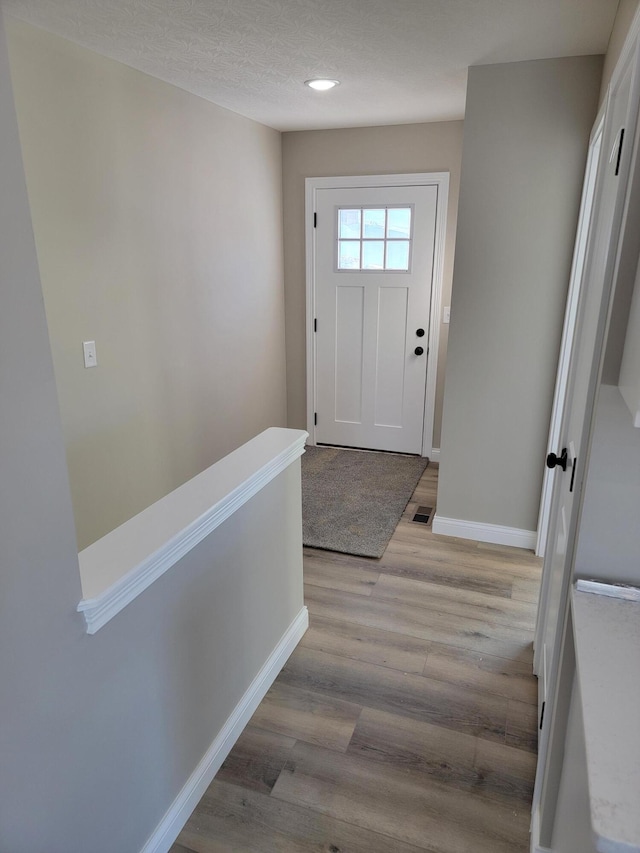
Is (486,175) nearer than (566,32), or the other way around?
(566,32)

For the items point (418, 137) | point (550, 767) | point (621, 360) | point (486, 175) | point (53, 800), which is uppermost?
point (418, 137)

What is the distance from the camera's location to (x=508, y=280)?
276cm

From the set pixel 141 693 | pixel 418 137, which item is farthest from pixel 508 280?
pixel 141 693

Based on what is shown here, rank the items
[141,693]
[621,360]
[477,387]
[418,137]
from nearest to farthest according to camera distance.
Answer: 1. [621,360]
2. [141,693]
3. [477,387]
4. [418,137]

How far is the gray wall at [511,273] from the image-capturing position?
8.36 feet

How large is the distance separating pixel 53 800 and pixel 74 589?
419mm

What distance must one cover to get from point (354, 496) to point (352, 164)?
2.36 m

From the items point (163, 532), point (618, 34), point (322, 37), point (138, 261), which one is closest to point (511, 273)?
point (618, 34)

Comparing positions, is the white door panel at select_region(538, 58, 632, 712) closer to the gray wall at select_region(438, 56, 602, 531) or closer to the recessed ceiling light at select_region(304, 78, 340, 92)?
the gray wall at select_region(438, 56, 602, 531)

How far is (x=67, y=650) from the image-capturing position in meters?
1.11

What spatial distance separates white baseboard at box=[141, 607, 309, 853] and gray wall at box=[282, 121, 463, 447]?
2492 millimetres

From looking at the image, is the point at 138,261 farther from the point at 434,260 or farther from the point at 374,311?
the point at 434,260

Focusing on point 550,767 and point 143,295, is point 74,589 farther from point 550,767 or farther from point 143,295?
point 143,295

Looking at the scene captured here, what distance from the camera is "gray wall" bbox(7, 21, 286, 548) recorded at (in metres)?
2.24
